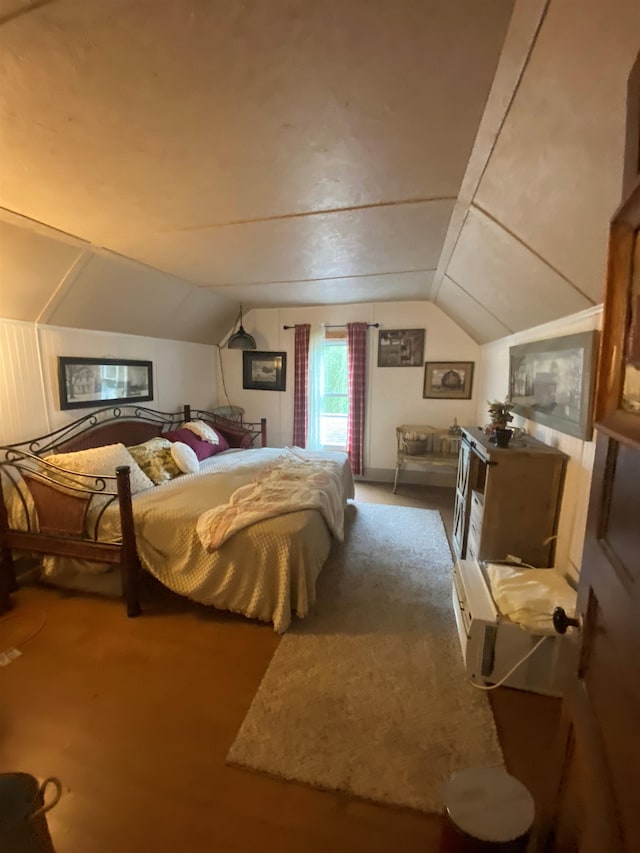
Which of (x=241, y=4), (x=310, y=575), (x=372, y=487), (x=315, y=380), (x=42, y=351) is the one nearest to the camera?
(x=241, y=4)

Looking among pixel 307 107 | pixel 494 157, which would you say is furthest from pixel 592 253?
pixel 307 107

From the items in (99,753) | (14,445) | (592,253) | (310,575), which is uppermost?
(592,253)

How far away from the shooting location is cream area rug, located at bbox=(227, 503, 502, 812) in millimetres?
1562

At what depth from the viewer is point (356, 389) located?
5.30 metres

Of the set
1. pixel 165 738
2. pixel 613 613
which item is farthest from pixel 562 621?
pixel 165 738

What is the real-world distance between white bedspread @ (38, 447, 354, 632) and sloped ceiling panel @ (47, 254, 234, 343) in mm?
1801

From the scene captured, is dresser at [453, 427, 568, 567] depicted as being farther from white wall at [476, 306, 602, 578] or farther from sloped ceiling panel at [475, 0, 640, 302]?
sloped ceiling panel at [475, 0, 640, 302]

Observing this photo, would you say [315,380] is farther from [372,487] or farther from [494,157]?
[494,157]

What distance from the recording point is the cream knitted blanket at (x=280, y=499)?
2.43 meters

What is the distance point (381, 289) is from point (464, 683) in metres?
3.78

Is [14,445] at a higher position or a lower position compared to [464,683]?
higher

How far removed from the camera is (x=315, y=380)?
18.2ft

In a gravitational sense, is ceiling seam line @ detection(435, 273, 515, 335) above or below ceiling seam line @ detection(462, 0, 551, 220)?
below

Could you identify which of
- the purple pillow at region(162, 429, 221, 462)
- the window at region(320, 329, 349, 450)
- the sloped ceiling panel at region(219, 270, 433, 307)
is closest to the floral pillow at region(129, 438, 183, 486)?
the purple pillow at region(162, 429, 221, 462)
